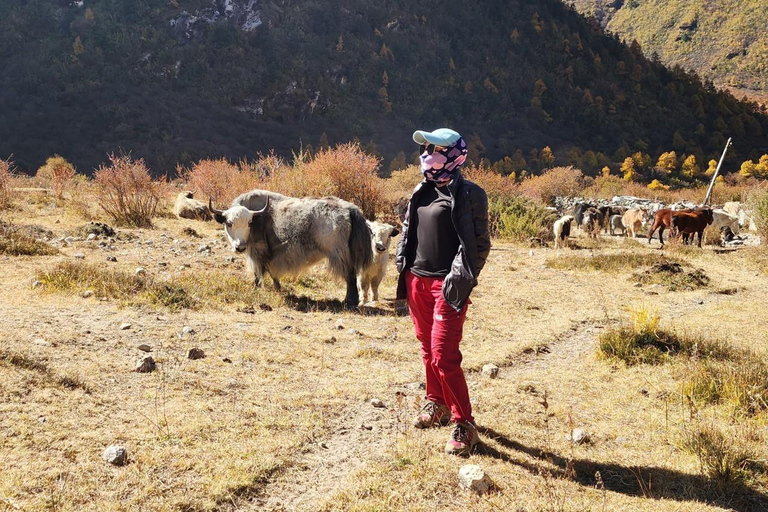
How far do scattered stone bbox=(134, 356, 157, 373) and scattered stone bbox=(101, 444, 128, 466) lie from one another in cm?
138

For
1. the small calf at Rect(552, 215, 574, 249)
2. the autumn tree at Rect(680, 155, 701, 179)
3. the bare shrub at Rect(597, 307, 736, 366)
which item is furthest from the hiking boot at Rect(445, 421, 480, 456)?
the autumn tree at Rect(680, 155, 701, 179)

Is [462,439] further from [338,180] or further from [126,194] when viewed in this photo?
[338,180]

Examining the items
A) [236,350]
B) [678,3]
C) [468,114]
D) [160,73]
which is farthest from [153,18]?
[678,3]

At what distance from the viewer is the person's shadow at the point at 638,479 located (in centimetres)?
325

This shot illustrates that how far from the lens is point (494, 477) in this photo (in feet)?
11.1

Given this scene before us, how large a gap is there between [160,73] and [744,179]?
53670mm

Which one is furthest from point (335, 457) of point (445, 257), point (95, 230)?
point (95, 230)

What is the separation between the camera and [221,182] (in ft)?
57.2

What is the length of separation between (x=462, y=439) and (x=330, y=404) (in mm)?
1275

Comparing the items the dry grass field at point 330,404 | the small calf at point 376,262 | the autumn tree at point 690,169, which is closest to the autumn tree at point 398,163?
the autumn tree at point 690,169

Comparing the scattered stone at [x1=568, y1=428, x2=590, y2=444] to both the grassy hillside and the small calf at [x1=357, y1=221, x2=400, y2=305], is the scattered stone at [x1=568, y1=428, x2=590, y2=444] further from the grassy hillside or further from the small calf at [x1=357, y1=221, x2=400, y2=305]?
the grassy hillside

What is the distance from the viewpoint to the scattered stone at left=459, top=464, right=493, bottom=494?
10.5 ft

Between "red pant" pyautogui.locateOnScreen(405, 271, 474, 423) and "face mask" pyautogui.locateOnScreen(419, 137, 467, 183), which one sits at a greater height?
"face mask" pyautogui.locateOnScreen(419, 137, 467, 183)

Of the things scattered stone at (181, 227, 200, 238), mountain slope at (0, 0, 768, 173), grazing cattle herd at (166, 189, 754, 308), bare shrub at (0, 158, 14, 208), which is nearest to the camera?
grazing cattle herd at (166, 189, 754, 308)
